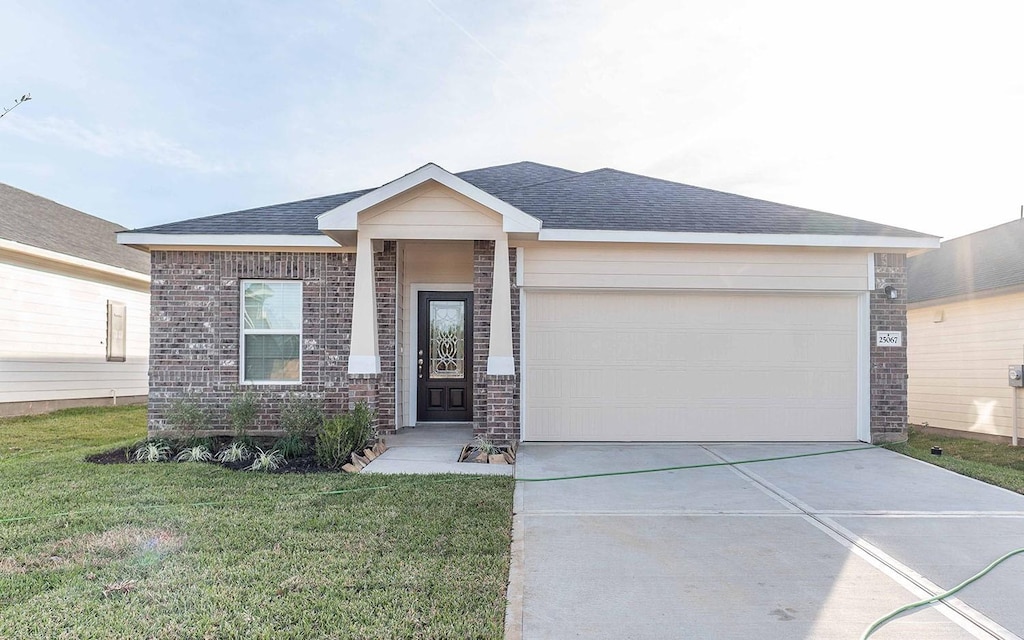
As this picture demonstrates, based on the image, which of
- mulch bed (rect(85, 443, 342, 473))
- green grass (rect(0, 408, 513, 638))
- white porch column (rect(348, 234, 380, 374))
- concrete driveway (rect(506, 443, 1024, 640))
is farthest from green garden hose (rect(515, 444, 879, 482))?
white porch column (rect(348, 234, 380, 374))

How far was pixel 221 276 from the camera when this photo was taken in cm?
939

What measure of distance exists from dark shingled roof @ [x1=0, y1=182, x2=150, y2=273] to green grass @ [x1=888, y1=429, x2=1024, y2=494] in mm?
15298

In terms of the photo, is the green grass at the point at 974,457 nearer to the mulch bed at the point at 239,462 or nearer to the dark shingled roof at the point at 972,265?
the dark shingled roof at the point at 972,265

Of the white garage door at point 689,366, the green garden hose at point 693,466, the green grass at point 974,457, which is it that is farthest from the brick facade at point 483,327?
the green grass at point 974,457

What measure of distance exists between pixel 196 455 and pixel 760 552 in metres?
6.51

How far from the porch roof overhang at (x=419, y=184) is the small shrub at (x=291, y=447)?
2.71 metres

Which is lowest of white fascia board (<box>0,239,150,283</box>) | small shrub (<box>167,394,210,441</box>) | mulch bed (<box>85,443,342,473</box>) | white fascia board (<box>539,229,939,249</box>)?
mulch bed (<box>85,443,342,473</box>)

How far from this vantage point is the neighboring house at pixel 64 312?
12.2 meters

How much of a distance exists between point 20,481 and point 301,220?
475 cm

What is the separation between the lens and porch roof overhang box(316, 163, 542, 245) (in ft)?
26.5

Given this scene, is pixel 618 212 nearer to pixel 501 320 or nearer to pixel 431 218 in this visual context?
pixel 501 320

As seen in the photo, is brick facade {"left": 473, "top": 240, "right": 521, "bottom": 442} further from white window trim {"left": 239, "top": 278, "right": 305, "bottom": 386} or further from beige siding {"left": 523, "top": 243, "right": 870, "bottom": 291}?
white window trim {"left": 239, "top": 278, "right": 305, "bottom": 386}

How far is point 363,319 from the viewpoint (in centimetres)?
844

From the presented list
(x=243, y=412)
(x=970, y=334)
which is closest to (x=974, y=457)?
(x=970, y=334)
